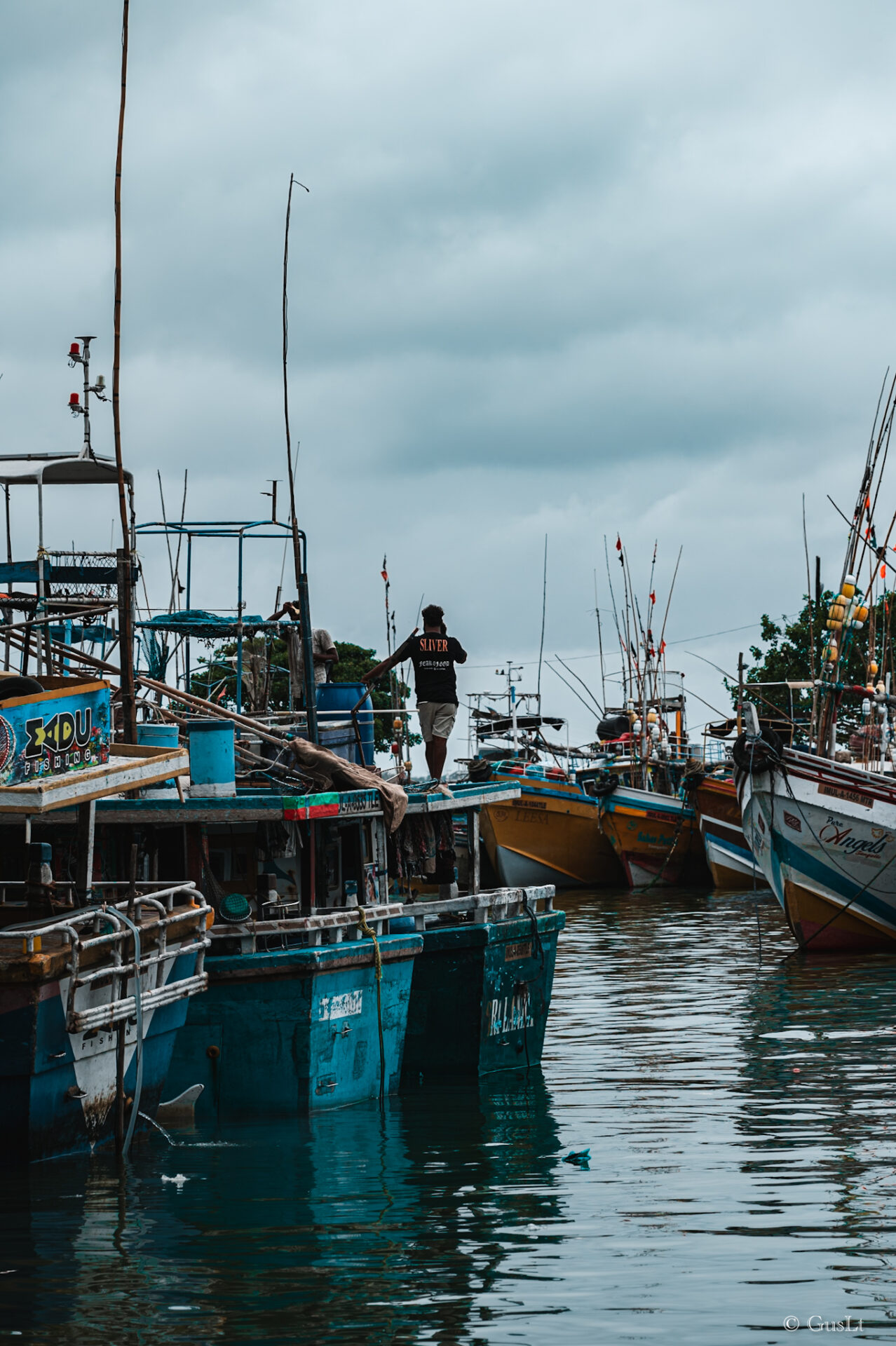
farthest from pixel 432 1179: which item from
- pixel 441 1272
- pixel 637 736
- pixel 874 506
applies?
pixel 637 736

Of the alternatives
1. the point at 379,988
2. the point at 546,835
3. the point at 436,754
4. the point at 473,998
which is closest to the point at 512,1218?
the point at 379,988

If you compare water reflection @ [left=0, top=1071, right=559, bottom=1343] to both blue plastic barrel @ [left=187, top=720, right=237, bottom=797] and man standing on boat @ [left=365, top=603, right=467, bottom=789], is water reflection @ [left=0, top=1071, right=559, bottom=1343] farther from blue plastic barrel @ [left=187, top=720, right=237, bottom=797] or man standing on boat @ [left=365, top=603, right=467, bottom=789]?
man standing on boat @ [left=365, top=603, right=467, bottom=789]

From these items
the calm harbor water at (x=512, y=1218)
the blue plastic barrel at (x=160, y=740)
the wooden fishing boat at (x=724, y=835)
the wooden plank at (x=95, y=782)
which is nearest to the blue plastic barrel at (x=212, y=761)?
the blue plastic barrel at (x=160, y=740)

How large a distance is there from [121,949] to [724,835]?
2669cm

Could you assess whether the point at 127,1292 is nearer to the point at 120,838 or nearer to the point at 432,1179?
the point at 432,1179

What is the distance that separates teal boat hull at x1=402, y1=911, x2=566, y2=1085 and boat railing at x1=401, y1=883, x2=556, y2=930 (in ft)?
0.47

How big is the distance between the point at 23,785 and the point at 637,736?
1246 inches

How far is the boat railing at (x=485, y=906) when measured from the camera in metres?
14.3

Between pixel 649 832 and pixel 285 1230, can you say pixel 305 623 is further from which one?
pixel 649 832

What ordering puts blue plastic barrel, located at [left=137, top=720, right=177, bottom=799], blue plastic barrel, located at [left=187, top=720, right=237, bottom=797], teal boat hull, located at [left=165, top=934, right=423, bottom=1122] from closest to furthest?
teal boat hull, located at [left=165, top=934, right=423, bottom=1122] < blue plastic barrel, located at [left=187, top=720, right=237, bottom=797] < blue plastic barrel, located at [left=137, top=720, right=177, bottom=799]

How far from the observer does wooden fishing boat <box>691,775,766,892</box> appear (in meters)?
36.1

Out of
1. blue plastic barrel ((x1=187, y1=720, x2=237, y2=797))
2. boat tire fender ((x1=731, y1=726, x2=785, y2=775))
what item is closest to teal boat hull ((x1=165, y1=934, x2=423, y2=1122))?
blue plastic barrel ((x1=187, y1=720, x2=237, y2=797))

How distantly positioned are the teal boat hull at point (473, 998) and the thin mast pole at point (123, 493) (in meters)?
3.17

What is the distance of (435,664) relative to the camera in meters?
15.4
